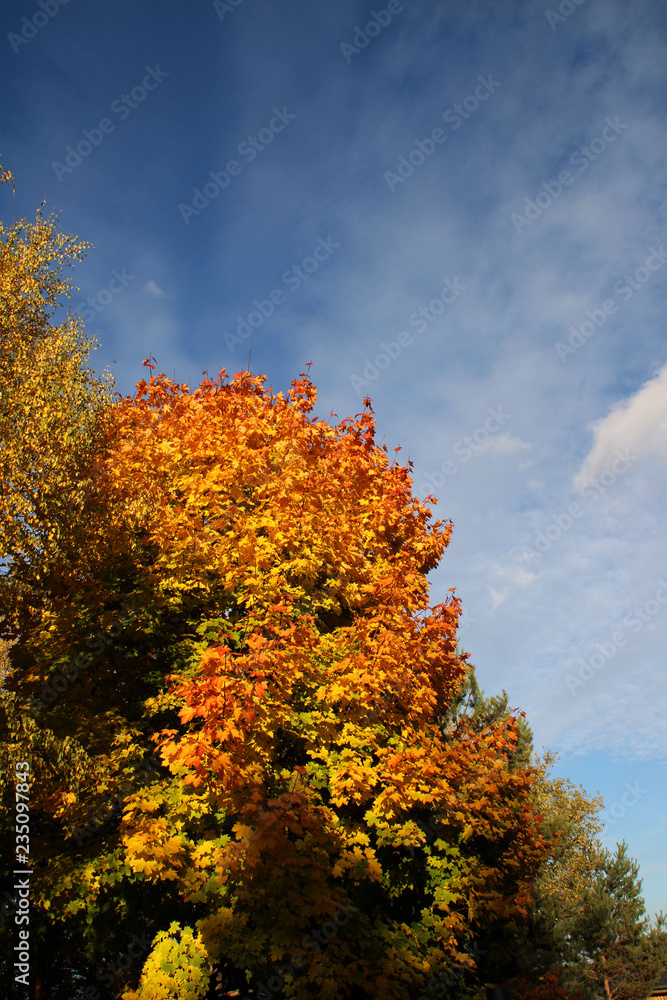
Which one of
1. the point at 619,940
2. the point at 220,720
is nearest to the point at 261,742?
the point at 220,720

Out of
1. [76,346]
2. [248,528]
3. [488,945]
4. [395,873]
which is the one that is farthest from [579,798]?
[76,346]

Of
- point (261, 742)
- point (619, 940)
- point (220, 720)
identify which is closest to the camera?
point (220, 720)

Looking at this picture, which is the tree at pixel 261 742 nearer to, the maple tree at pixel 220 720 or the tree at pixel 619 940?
the maple tree at pixel 220 720

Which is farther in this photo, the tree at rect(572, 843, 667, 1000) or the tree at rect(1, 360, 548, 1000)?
the tree at rect(572, 843, 667, 1000)

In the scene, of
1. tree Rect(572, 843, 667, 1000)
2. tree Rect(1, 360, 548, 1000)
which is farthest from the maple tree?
tree Rect(572, 843, 667, 1000)

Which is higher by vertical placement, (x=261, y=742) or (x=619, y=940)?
(x=261, y=742)

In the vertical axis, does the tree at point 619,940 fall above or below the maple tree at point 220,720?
below

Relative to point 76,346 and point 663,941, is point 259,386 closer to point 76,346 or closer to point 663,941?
point 76,346

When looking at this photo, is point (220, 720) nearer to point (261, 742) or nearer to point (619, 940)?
point (261, 742)

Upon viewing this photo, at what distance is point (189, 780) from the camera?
7430mm

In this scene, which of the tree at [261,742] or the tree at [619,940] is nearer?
the tree at [261,742]

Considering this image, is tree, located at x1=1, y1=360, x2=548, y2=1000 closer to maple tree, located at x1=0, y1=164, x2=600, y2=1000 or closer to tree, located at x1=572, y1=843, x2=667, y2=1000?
maple tree, located at x1=0, y1=164, x2=600, y2=1000

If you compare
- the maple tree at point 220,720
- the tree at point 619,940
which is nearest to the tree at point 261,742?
the maple tree at point 220,720

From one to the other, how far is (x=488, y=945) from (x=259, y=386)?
1197 centimetres
